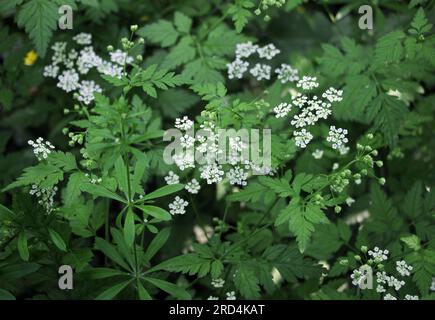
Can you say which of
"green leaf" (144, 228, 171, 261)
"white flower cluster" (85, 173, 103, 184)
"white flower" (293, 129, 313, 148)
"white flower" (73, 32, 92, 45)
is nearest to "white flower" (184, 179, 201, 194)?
"green leaf" (144, 228, 171, 261)

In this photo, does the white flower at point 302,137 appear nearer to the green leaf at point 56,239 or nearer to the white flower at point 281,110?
the white flower at point 281,110

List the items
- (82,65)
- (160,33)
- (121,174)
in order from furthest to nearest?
(160,33) → (82,65) → (121,174)

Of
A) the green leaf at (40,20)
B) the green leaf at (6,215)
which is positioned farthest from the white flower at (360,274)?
the green leaf at (40,20)

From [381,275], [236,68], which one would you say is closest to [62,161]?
[236,68]

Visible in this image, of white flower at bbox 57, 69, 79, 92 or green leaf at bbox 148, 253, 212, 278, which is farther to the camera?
white flower at bbox 57, 69, 79, 92

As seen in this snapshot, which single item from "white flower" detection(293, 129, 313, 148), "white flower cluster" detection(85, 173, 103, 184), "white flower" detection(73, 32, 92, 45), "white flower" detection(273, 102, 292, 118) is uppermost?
"white flower" detection(73, 32, 92, 45)

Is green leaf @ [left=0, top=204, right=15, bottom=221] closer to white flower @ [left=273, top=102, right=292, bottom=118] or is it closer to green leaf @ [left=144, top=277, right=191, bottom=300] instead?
green leaf @ [left=144, top=277, right=191, bottom=300]

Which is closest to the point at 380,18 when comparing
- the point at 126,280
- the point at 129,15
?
the point at 129,15

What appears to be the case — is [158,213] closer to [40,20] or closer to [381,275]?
[381,275]

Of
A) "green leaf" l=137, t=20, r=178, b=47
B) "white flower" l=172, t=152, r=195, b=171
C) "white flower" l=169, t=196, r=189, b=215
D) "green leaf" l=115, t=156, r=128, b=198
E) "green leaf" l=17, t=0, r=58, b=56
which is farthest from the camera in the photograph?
"green leaf" l=137, t=20, r=178, b=47
